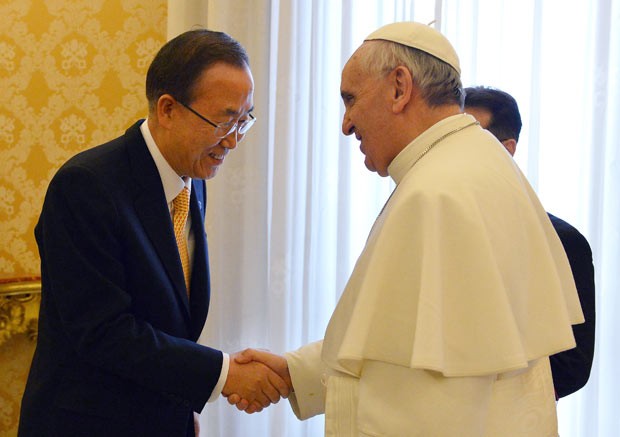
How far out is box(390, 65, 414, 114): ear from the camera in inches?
72.6

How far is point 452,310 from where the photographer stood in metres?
1.61

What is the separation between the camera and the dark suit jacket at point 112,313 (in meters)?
1.99

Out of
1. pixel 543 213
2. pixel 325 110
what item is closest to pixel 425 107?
pixel 543 213

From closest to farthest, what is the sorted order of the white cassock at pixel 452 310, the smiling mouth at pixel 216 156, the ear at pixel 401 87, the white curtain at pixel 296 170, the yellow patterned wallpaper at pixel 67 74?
the white cassock at pixel 452 310, the ear at pixel 401 87, the smiling mouth at pixel 216 156, the white curtain at pixel 296 170, the yellow patterned wallpaper at pixel 67 74

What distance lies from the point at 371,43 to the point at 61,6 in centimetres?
247

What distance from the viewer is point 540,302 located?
1.75 m

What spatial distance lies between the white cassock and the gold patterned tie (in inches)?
25.0

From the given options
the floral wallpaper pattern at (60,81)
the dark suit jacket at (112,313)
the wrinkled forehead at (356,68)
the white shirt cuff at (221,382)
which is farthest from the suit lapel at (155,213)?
the floral wallpaper pattern at (60,81)

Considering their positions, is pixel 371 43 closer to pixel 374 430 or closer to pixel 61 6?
pixel 374 430

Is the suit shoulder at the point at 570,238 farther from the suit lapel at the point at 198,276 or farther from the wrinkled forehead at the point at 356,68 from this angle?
the suit lapel at the point at 198,276

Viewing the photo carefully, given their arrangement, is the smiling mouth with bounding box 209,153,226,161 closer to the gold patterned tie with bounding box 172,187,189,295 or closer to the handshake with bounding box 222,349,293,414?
the gold patterned tie with bounding box 172,187,189,295

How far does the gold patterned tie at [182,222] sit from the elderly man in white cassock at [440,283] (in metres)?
0.60

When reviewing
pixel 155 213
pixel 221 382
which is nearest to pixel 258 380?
pixel 221 382

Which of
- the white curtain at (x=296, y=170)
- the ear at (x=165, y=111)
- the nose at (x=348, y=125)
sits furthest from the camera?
the white curtain at (x=296, y=170)
